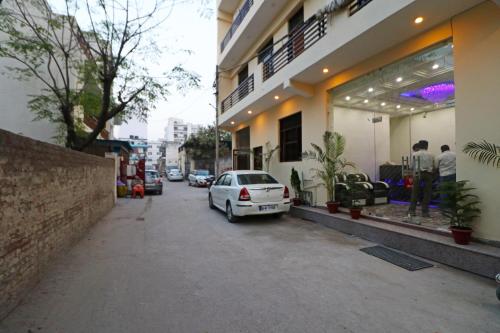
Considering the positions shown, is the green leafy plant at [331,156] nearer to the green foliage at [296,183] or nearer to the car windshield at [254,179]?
the green foliage at [296,183]

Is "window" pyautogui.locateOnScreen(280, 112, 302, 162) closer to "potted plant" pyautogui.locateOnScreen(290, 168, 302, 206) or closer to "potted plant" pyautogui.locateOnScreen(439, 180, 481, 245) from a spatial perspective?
"potted plant" pyautogui.locateOnScreen(290, 168, 302, 206)

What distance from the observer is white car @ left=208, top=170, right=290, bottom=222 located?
277 inches

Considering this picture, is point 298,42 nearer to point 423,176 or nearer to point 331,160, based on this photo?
point 331,160

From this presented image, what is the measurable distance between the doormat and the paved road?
188 millimetres

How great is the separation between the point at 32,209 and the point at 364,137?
9.66 metres

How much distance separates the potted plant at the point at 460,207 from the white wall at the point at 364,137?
4643 mm

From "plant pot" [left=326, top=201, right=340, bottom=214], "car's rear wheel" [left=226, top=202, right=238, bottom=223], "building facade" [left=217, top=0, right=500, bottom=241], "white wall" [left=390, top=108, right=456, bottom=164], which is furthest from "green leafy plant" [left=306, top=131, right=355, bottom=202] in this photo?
"white wall" [left=390, top=108, right=456, bottom=164]

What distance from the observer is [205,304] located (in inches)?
115

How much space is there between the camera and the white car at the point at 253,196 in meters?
7.04

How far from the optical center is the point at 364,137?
31.3 feet

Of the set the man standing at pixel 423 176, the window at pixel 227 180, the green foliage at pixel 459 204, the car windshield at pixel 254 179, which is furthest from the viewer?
the window at pixel 227 180

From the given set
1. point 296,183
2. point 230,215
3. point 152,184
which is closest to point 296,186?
point 296,183

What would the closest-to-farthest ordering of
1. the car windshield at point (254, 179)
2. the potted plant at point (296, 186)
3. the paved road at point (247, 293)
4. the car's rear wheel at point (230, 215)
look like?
the paved road at point (247, 293)
the car's rear wheel at point (230, 215)
the car windshield at point (254, 179)
the potted plant at point (296, 186)

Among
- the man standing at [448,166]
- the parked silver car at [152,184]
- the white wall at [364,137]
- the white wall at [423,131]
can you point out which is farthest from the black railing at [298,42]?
the parked silver car at [152,184]
